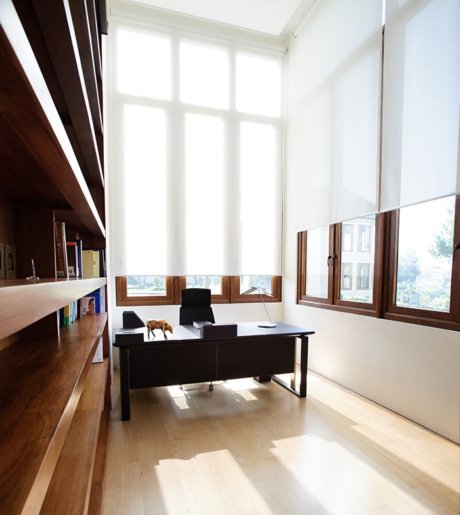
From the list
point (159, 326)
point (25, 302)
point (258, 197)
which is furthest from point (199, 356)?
point (25, 302)

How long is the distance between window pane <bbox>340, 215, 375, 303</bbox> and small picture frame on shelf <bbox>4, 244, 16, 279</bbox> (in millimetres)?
3114

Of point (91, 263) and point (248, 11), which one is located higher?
point (248, 11)

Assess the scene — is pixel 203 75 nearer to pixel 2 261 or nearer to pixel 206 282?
pixel 206 282

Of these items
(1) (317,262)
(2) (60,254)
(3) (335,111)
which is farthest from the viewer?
(1) (317,262)

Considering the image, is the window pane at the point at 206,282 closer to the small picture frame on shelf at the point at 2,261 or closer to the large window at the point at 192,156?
the large window at the point at 192,156

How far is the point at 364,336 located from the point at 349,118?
2.42 metres

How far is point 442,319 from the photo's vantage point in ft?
8.23

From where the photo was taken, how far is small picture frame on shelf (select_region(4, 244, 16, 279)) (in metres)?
1.26

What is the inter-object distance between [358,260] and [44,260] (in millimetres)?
3099

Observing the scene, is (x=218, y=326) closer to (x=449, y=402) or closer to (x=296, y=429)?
(x=296, y=429)

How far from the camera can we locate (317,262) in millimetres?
4121

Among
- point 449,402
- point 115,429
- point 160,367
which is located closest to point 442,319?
point 449,402

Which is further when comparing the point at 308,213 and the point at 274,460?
the point at 308,213

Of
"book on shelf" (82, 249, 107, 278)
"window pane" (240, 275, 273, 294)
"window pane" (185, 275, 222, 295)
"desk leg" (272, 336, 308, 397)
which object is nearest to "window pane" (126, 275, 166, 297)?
"window pane" (185, 275, 222, 295)
